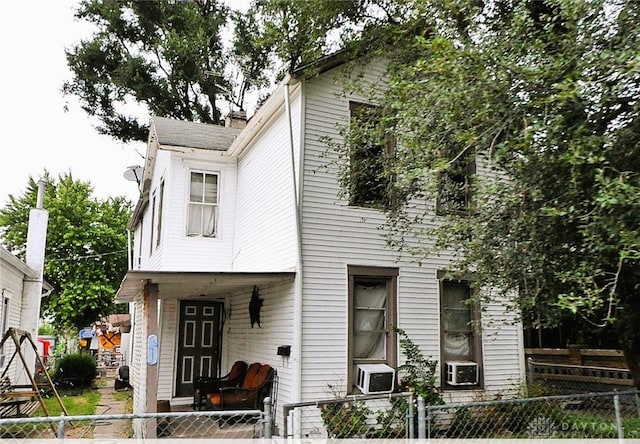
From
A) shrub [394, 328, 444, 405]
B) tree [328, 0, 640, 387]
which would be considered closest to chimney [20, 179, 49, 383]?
shrub [394, 328, 444, 405]

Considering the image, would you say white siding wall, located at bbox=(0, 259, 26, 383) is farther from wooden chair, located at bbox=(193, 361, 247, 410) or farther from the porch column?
the porch column

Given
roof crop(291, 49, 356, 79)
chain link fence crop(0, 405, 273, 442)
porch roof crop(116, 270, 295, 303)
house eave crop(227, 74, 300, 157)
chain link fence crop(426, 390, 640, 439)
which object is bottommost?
chain link fence crop(0, 405, 273, 442)

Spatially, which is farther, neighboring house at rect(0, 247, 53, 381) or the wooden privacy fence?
neighboring house at rect(0, 247, 53, 381)

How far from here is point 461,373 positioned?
8.67 meters

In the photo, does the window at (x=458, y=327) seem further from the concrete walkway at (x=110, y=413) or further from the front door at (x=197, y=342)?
the concrete walkway at (x=110, y=413)

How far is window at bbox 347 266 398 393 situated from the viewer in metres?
8.38

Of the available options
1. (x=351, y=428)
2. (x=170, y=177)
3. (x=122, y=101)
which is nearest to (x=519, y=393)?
(x=351, y=428)

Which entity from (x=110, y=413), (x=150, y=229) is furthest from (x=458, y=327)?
(x=150, y=229)

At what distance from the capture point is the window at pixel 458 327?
909cm

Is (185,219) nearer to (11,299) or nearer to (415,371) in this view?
(415,371)

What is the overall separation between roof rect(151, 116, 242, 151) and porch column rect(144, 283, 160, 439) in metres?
4.30

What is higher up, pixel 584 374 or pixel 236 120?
pixel 236 120

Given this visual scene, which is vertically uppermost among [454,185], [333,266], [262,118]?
[262,118]

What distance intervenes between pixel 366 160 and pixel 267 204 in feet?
7.62
